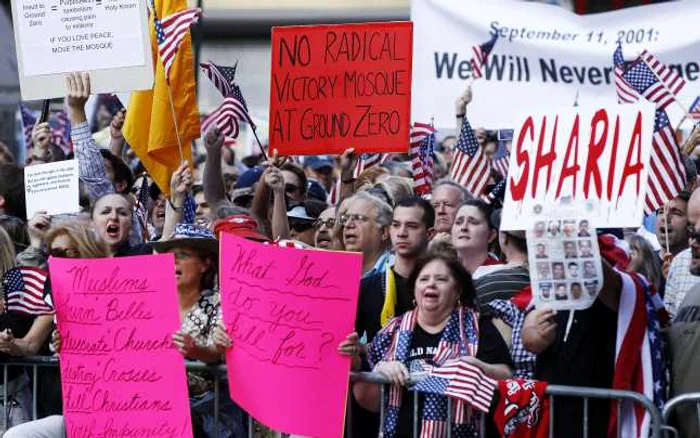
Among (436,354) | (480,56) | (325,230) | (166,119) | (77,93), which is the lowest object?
(436,354)

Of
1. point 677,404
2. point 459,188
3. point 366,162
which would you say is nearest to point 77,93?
point 459,188

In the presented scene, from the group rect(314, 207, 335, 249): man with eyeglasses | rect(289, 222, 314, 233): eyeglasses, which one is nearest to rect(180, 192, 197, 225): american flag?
rect(314, 207, 335, 249): man with eyeglasses

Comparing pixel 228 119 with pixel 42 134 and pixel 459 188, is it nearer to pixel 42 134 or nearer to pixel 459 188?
pixel 42 134

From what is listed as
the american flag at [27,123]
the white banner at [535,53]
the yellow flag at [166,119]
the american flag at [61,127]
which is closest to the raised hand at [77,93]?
the yellow flag at [166,119]

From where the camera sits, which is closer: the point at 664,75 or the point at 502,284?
the point at 502,284

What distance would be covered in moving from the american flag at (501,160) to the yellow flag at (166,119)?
2.43 metres

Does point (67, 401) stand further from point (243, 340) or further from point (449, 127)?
point (449, 127)

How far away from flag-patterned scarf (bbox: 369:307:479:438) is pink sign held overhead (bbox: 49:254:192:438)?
0.93 m

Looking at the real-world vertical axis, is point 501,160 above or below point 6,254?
above

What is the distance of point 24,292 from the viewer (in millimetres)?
7609

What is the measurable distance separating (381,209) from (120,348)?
63.4 inches

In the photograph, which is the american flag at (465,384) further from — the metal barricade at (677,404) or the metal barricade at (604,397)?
the metal barricade at (677,404)

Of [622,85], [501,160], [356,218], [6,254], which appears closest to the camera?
[6,254]

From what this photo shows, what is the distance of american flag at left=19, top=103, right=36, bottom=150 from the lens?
13336mm
